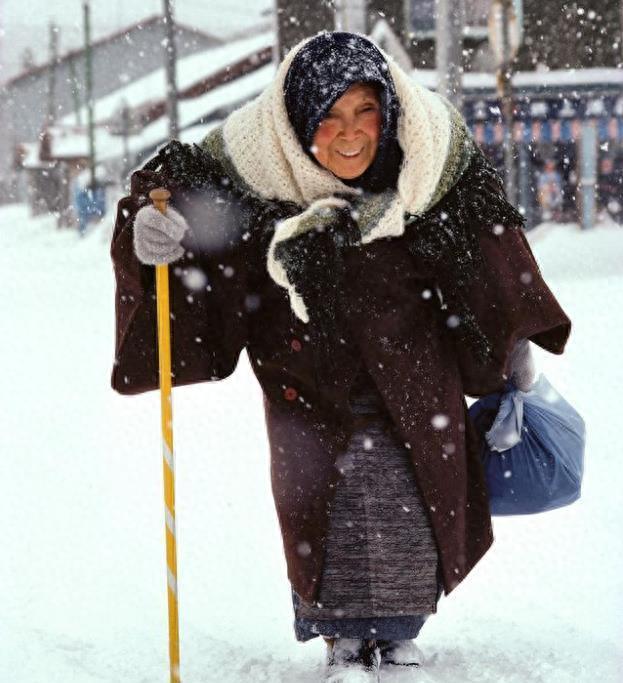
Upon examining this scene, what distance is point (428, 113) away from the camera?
2.67m

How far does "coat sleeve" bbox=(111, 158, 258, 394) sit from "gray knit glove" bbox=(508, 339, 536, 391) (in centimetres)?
75

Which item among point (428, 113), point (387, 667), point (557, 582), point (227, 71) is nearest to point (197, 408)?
point (557, 582)

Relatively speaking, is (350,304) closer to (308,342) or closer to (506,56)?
(308,342)

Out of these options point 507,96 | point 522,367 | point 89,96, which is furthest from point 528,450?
point 89,96

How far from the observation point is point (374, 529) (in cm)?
281

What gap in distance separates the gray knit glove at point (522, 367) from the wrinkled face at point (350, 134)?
Answer: 26.3 inches

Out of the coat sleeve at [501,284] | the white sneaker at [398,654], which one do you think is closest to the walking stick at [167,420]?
the white sneaker at [398,654]

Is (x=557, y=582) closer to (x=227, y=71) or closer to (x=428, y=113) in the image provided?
(x=428, y=113)

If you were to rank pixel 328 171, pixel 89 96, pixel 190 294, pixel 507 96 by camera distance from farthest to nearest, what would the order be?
pixel 89 96, pixel 507 96, pixel 190 294, pixel 328 171

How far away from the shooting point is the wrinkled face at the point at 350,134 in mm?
2639

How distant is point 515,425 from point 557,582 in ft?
4.12

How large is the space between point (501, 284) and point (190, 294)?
32.5 inches

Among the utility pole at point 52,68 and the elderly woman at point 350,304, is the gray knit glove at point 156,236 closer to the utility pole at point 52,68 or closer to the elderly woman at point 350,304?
the elderly woman at point 350,304

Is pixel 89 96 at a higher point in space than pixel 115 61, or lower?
higher
